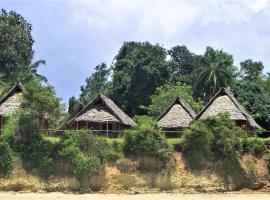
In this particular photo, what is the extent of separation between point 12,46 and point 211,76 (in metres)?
22.4

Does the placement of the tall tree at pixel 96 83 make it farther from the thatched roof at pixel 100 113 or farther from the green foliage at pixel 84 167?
the green foliage at pixel 84 167

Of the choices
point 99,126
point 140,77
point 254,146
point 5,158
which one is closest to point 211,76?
point 140,77

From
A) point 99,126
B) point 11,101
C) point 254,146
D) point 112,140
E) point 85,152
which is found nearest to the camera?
point 85,152

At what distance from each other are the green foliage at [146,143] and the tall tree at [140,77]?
24.5 m

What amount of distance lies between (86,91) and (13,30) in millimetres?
18123

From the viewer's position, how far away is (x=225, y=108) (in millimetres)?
46469

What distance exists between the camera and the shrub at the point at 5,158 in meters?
40.2

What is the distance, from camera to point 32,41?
69375 millimetres

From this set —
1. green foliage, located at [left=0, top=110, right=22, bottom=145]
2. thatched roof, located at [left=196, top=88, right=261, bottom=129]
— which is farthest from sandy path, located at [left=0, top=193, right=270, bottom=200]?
thatched roof, located at [left=196, top=88, right=261, bottom=129]

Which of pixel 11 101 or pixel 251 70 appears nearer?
pixel 11 101

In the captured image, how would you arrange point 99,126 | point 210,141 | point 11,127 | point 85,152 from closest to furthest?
point 85,152 → point 11,127 → point 210,141 → point 99,126

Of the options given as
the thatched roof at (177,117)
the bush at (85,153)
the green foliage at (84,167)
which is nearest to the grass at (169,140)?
the bush at (85,153)

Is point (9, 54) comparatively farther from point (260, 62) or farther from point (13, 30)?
point (260, 62)

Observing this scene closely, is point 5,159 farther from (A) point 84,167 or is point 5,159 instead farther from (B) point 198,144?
(B) point 198,144
